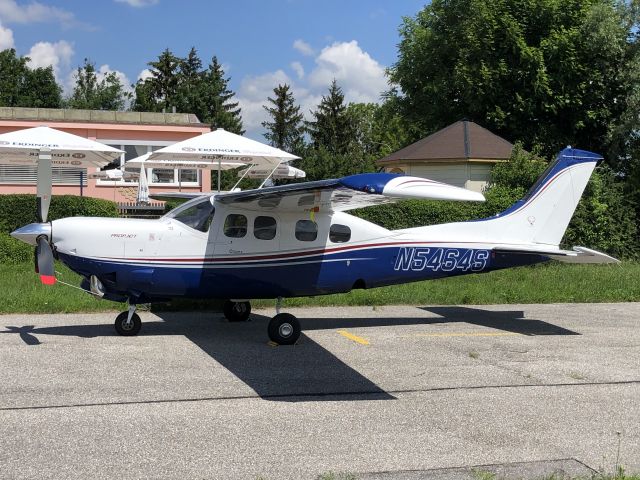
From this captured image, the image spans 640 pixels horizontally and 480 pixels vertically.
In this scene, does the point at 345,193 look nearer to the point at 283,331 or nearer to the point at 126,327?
the point at 283,331

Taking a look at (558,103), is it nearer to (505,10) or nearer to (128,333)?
(505,10)

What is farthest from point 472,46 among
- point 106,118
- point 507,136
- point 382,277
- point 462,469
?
point 462,469

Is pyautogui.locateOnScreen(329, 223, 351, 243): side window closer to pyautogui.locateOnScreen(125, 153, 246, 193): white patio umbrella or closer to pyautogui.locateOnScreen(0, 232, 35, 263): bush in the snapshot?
pyautogui.locateOnScreen(125, 153, 246, 193): white patio umbrella

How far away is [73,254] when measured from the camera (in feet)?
31.3

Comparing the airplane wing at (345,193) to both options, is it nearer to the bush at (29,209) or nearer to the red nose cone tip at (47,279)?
the red nose cone tip at (47,279)

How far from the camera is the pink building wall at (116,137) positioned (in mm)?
25812

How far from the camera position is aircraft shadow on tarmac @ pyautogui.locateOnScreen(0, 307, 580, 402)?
7594 millimetres

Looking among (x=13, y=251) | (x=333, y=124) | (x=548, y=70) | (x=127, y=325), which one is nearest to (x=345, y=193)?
(x=127, y=325)

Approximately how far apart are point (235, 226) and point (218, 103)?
Answer: 6105 cm

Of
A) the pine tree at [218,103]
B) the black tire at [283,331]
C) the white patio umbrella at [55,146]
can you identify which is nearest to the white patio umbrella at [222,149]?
the white patio umbrella at [55,146]

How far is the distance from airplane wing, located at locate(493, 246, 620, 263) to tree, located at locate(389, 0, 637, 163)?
2488 centimetres

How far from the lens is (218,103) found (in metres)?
69.2

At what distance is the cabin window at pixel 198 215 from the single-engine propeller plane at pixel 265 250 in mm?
14

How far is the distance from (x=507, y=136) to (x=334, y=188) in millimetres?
29447
